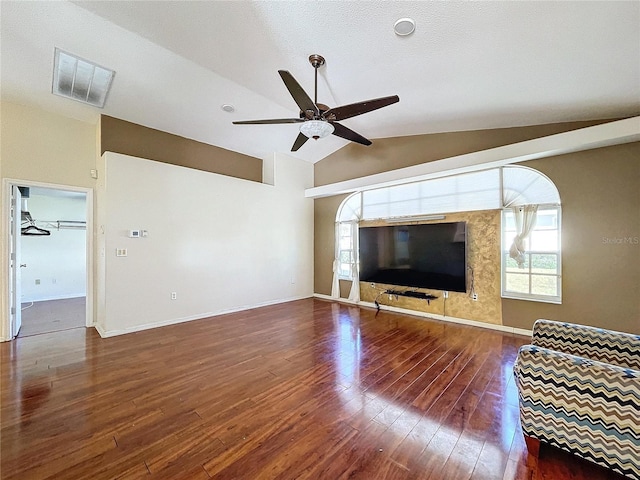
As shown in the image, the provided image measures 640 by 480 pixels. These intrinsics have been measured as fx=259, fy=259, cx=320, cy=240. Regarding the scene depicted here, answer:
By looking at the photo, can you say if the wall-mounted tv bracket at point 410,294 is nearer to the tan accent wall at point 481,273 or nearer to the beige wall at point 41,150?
the tan accent wall at point 481,273

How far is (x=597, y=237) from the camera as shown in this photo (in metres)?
3.53

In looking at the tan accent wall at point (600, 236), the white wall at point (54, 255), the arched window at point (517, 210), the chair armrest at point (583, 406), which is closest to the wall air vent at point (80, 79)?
the white wall at point (54, 255)

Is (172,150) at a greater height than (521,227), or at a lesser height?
greater

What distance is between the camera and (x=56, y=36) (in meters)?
2.76

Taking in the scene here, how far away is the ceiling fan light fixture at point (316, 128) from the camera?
275 centimetres

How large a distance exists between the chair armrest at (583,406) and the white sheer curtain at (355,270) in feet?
14.2

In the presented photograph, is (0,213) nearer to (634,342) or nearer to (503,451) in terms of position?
(503,451)

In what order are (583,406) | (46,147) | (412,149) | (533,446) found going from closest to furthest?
(583,406)
(533,446)
(46,147)
(412,149)

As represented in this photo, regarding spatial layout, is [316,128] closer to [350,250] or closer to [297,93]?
[297,93]

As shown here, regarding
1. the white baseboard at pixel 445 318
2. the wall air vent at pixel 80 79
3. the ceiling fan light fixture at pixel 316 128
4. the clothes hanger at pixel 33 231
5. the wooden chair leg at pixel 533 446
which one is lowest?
the white baseboard at pixel 445 318

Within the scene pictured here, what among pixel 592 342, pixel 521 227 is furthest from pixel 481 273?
pixel 592 342

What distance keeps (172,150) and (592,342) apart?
254 inches

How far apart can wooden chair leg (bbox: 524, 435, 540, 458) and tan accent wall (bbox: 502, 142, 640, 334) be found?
2.87m

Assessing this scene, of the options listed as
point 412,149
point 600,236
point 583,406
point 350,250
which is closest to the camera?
point 583,406
